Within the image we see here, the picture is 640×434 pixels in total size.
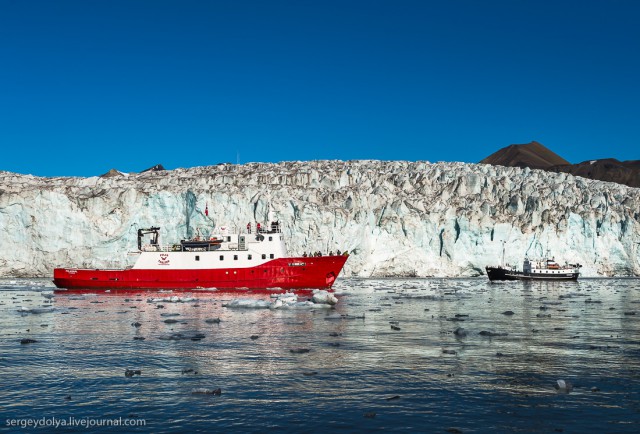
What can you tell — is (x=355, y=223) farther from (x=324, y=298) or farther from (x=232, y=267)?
(x=324, y=298)

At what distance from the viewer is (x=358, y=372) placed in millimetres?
11141

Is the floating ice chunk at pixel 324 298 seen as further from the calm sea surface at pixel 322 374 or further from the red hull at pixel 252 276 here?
the red hull at pixel 252 276

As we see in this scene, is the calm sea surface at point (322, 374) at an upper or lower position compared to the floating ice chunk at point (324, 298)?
lower

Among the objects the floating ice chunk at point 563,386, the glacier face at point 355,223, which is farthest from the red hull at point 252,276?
the floating ice chunk at point 563,386

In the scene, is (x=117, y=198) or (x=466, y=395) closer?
(x=466, y=395)

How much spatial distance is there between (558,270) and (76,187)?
5304cm

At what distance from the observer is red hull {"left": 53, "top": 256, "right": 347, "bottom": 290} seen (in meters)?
39.9

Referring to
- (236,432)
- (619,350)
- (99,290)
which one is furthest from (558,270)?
(236,432)

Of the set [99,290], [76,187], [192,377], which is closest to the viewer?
[192,377]

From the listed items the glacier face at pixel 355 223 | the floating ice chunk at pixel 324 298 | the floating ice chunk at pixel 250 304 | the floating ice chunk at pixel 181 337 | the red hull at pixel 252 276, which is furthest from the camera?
the glacier face at pixel 355 223

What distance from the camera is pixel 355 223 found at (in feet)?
202

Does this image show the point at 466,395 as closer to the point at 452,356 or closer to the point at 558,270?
the point at 452,356

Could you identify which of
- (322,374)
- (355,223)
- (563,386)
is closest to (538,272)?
(355,223)

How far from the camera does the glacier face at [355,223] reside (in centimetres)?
5994
